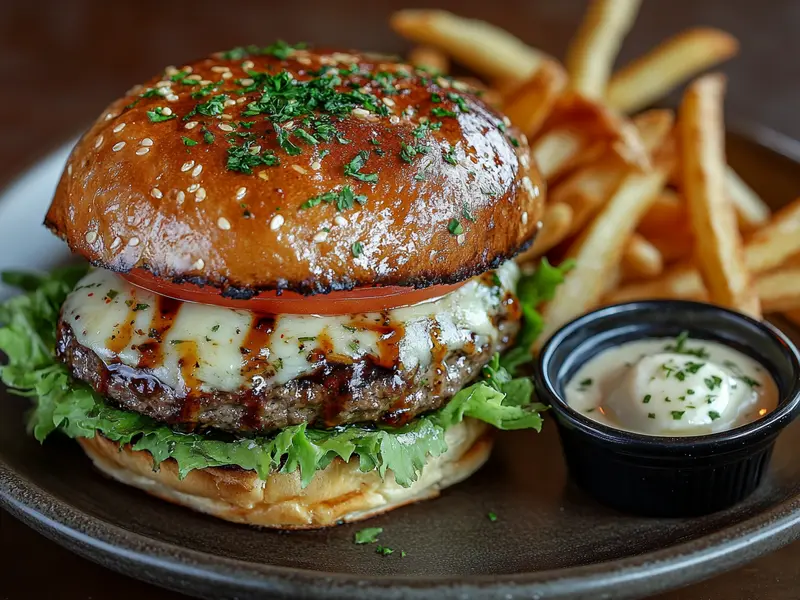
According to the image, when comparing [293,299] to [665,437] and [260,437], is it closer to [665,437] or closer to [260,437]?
[260,437]

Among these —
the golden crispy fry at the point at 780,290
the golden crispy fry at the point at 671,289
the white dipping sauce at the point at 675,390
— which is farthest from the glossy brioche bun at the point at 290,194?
the golden crispy fry at the point at 780,290

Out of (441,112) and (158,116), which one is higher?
(441,112)

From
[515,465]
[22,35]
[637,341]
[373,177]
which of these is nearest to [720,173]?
[637,341]

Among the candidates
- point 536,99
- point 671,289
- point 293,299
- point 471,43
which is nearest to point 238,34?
point 471,43

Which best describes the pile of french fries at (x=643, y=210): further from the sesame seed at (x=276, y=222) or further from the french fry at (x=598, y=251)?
the sesame seed at (x=276, y=222)

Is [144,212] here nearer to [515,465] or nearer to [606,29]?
[515,465]

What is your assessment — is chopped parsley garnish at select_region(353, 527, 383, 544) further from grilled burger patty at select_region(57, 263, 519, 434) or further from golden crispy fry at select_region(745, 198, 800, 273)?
golden crispy fry at select_region(745, 198, 800, 273)

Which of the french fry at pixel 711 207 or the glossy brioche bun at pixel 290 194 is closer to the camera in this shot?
the glossy brioche bun at pixel 290 194
